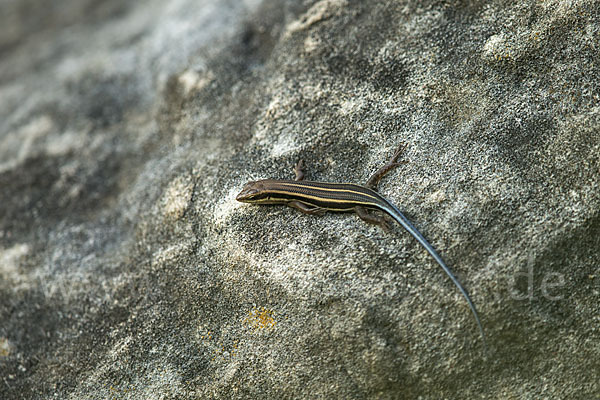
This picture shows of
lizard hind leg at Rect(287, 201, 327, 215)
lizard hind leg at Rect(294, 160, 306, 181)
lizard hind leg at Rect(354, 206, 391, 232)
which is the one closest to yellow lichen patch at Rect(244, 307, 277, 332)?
lizard hind leg at Rect(287, 201, 327, 215)

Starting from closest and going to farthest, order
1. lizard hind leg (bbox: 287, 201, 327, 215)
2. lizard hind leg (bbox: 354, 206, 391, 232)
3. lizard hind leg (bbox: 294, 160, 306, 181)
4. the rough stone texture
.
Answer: the rough stone texture < lizard hind leg (bbox: 354, 206, 391, 232) < lizard hind leg (bbox: 287, 201, 327, 215) < lizard hind leg (bbox: 294, 160, 306, 181)

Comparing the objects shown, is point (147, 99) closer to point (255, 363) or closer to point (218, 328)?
point (218, 328)

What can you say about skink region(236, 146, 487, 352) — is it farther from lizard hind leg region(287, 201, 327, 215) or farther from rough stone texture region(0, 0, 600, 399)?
rough stone texture region(0, 0, 600, 399)

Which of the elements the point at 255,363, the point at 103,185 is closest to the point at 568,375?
the point at 255,363

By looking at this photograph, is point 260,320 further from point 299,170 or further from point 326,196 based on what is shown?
point 299,170

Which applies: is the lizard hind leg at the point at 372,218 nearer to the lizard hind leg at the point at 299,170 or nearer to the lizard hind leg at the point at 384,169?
the lizard hind leg at the point at 384,169

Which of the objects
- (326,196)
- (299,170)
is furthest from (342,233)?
(299,170)
